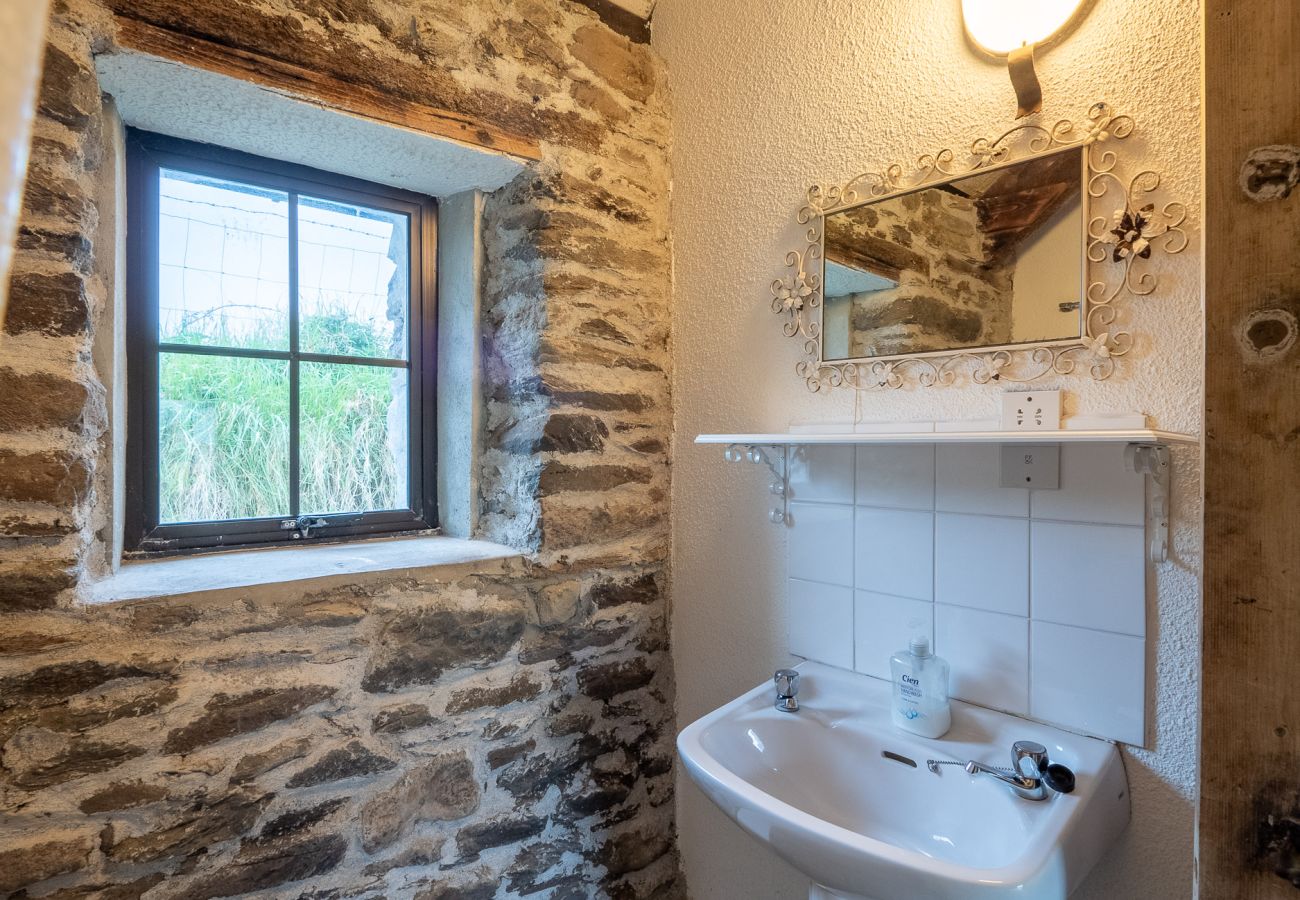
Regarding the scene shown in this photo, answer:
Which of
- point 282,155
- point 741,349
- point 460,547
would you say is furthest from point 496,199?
point 460,547

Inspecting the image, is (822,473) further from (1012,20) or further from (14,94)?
(14,94)

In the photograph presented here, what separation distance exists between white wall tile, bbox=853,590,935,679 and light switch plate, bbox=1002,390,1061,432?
14.5 inches

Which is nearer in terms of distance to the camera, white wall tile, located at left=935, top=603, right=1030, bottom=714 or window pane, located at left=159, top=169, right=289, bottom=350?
white wall tile, located at left=935, top=603, right=1030, bottom=714

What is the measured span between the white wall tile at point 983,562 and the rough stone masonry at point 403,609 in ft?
2.30

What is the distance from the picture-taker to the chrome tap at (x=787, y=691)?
1.28 m

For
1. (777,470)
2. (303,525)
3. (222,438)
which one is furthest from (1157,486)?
(222,438)

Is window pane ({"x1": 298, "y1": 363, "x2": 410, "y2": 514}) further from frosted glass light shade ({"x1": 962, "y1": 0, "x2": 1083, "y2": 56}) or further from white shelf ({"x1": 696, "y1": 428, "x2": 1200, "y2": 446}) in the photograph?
frosted glass light shade ({"x1": 962, "y1": 0, "x2": 1083, "y2": 56})

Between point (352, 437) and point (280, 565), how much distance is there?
38 centimetres

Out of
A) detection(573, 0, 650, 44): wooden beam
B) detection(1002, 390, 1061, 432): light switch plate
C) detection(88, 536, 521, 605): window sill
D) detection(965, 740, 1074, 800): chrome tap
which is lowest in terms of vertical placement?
detection(965, 740, 1074, 800): chrome tap

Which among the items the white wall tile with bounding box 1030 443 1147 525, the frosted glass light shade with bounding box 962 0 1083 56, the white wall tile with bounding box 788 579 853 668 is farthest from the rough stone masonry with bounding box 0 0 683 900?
the white wall tile with bounding box 1030 443 1147 525

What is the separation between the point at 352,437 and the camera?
5.18 feet

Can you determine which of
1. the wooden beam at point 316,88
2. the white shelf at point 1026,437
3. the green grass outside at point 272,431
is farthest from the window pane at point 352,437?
the white shelf at point 1026,437

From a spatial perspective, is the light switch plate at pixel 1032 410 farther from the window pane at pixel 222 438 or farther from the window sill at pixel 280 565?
the window pane at pixel 222 438

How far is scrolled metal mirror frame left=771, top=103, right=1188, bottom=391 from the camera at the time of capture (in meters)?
1.02
